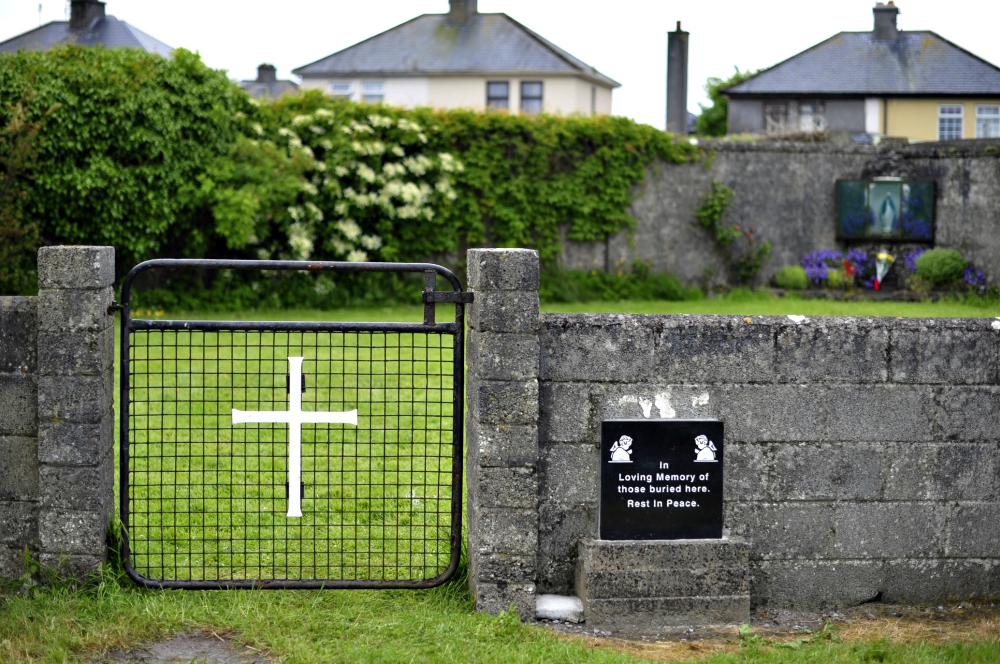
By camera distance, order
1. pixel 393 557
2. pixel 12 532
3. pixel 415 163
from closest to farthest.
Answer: pixel 12 532 → pixel 393 557 → pixel 415 163

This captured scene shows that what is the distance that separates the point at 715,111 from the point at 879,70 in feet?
36.0

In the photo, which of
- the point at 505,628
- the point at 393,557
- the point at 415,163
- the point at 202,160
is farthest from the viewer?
the point at 415,163

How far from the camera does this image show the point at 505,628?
4520 mm

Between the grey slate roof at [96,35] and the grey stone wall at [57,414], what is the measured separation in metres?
34.1

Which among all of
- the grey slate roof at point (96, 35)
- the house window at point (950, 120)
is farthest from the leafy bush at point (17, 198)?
the house window at point (950, 120)

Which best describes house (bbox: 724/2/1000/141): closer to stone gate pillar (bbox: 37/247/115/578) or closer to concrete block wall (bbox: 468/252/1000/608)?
concrete block wall (bbox: 468/252/1000/608)

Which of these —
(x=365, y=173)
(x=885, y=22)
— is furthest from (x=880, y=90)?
(x=365, y=173)

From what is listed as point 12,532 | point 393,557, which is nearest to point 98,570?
point 12,532

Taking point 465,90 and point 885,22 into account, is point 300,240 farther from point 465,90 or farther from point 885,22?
point 885,22

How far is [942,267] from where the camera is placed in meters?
18.0

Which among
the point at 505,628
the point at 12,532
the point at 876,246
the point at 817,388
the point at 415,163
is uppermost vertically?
the point at 415,163

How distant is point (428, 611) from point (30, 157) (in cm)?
1182

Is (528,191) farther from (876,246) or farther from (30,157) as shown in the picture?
(30,157)

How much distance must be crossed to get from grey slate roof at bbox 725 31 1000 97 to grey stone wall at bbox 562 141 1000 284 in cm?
1918
